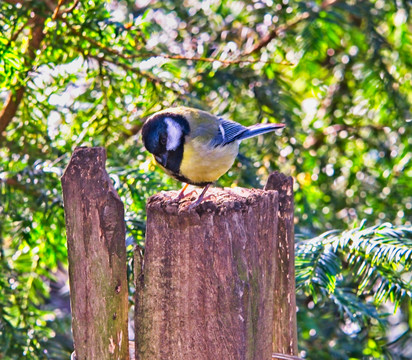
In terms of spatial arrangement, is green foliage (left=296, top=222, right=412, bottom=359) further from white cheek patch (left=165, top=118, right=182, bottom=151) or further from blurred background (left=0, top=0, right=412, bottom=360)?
white cheek patch (left=165, top=118, right=182, bottom=151)

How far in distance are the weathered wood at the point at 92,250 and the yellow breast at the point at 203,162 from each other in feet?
1.81

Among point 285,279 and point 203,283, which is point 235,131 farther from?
point 203,283

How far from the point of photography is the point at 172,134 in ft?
6.00

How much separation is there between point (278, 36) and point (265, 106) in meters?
0.32

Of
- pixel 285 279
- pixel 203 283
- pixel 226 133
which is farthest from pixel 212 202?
pixel 226 133

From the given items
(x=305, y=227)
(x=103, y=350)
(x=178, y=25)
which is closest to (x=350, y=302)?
(x=305, y=227)

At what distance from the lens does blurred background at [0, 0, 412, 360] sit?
199 centimetres

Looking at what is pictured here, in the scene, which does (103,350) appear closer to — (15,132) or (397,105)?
(15,132)

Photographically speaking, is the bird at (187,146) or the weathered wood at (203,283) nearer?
the weathered wood at (203,283)

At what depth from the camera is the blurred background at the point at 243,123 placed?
1.99 metres

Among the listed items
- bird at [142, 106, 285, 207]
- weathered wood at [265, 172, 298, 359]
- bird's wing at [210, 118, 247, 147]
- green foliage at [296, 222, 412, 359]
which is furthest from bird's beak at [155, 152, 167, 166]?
green foliage at [296, 222, 412, 359]

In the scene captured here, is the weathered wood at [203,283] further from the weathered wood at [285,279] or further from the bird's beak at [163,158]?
the bird's beak at [163,158]

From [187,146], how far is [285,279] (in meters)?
0.52

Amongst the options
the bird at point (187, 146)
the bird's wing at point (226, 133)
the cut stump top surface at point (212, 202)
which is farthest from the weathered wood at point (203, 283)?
the bird's wing at point (226, 133)
